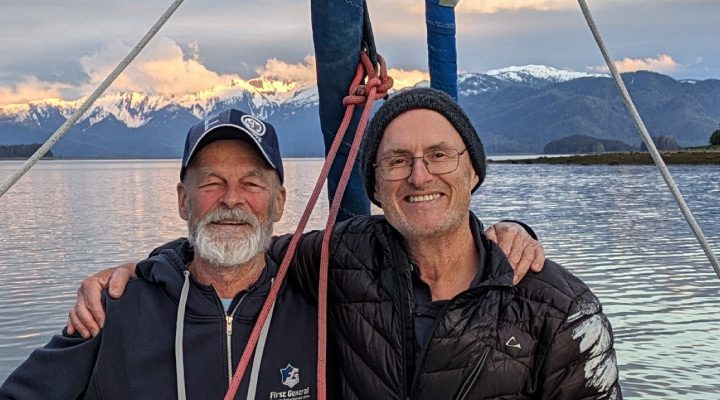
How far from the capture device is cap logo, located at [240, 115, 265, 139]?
3.40m

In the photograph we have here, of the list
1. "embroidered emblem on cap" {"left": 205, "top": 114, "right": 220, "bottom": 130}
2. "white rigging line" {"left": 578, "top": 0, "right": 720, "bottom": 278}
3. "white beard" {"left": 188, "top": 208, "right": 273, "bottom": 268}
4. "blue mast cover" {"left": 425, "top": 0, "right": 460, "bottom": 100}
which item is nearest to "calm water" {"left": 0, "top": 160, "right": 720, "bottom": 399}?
"white rigging line" {"left": 578, "top": 0, "right": 720, "bottom": 278}

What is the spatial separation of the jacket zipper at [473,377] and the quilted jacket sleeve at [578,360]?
201 mm

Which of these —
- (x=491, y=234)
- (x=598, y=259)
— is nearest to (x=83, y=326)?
(x=491, y=234)

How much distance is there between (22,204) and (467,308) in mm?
54414

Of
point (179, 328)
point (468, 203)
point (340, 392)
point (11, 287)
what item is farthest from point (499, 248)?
point (11, 287)

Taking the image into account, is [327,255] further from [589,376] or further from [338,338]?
[589,376]

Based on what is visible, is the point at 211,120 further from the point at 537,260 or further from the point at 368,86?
the point at 537,260

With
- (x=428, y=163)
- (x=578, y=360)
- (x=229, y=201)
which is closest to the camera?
(x=578, y=360)

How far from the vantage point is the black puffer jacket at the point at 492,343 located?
2.85 metres

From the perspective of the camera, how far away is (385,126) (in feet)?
10.6

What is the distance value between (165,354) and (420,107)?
1326 millimetres

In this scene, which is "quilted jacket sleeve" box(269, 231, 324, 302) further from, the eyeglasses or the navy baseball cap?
the eyeglasses

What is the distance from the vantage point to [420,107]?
317 centimetres

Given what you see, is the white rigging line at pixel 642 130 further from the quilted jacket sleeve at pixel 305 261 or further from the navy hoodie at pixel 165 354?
the navy hoodie at pixel 165 354
